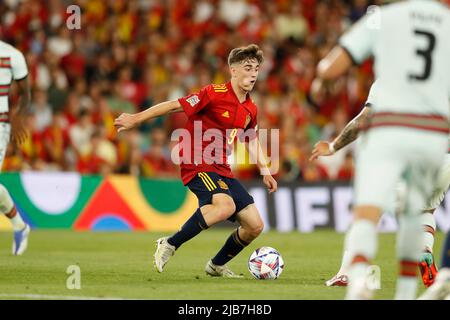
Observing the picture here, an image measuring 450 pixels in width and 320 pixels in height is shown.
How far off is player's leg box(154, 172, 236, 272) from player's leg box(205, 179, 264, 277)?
178 mm

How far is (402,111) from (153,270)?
472cm

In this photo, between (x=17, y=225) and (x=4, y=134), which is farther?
(x=17, y=225)

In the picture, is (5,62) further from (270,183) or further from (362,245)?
(362,245)

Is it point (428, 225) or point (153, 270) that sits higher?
point (428, 225)

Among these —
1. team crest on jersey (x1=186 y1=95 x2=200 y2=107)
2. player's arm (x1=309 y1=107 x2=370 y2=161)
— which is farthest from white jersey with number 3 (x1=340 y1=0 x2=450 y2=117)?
team crest on jersey (x1=186 y1=95 x2=200 y2=107)

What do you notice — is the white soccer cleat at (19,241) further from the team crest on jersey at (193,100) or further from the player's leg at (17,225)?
the team crest on jersey at (193,100)

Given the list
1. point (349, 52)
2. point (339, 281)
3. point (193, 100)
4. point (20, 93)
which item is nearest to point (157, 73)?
point (20, 93)

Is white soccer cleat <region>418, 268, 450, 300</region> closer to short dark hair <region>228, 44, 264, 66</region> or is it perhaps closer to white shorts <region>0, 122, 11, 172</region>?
short dark hair <region>228, 44, 264, 66</region>

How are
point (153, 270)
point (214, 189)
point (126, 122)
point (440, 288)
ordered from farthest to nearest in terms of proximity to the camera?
point (153, 270)
point (214, 189)
point (126, 122)
point (440, 288)

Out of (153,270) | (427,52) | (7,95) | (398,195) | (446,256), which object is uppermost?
(427,52)

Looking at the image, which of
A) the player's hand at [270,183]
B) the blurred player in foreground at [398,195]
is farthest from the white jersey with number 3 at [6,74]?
the blurred player in foreground at [398,195]

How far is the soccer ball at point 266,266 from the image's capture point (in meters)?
9.85

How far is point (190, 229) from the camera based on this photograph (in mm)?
9789
